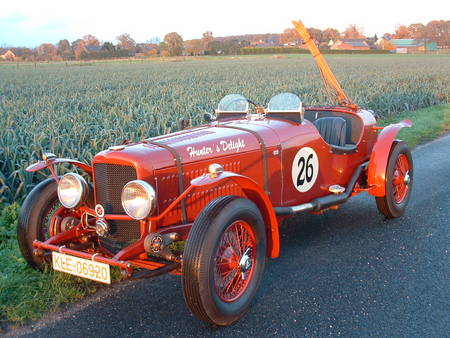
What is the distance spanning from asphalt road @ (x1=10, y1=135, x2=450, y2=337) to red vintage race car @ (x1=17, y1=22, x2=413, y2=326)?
29 cm

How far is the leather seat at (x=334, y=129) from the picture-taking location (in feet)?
17.7

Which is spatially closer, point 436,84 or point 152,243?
point 152,243

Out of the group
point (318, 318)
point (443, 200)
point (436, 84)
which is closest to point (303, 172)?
point (318, 318)

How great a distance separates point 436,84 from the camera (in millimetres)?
19094

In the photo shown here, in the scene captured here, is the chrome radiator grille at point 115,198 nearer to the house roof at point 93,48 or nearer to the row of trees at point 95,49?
A: the row of trees at point 95,49

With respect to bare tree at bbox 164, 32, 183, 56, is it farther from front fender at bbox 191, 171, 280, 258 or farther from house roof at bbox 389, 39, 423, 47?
front fender at bbox 191, 171, 280, 258

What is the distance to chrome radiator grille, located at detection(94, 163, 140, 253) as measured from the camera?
365 cm

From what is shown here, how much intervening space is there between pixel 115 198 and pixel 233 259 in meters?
1.04

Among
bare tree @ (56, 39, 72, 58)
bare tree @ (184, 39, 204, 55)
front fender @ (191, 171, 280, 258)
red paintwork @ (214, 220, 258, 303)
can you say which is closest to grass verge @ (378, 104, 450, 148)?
front fender @ (191, 171, 280, 258)

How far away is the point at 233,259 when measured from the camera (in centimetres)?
341

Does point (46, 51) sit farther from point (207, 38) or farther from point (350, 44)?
point (350, 44)

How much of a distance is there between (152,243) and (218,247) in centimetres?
50

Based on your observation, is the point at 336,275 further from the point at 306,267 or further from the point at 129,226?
the point at 129,226

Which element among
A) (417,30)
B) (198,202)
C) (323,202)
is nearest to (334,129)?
(323,202)
